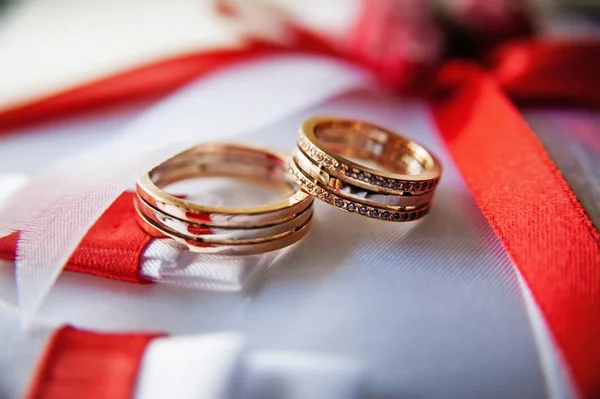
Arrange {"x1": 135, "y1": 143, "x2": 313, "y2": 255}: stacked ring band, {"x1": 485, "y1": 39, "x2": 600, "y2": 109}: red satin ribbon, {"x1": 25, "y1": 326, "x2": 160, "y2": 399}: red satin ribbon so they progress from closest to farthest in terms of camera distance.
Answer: {"x1": 25, "y1": 326, "x2": 160, "y2": 399}: red satin ribbon
{"x1": 135, "y1": 143, "x2": 313, "y2": 255}: stacked ring band
{"x1": 485, "y1": 39, "x2": 600, "y2": 109}: red satin ribbon

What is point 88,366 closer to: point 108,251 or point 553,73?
point 108,251

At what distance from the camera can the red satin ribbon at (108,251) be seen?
544mm

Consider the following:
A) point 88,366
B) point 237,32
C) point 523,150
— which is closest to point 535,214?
point 523,150

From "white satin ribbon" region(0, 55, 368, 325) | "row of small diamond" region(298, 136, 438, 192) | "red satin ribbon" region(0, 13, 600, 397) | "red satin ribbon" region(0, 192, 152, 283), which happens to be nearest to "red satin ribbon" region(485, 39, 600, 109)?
"red satin ribbon" region(0, 13, 600, 397)

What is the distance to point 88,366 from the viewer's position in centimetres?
47

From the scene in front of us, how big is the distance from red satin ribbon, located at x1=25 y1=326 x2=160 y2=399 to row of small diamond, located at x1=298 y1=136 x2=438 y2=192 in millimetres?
234

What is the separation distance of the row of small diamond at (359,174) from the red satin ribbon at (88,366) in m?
0.23

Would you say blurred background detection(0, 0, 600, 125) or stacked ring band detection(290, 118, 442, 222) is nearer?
stacked ring band detection(290, 118, 442, 222)

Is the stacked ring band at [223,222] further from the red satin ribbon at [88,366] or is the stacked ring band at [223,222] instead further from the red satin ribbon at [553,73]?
the red satin ribbon at [553,73]

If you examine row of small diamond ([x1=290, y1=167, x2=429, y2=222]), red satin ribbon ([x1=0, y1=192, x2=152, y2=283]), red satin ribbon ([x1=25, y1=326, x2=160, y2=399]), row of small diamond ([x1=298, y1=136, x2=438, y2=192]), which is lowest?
red satin ribbon ([x1=25, y1=326, x2=160, y2=399])

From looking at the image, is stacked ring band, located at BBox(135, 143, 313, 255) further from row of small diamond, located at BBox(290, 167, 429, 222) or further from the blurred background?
the blurred background

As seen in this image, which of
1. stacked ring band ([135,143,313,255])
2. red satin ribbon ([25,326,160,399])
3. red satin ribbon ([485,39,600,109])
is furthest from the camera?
red satin ribbon ([485,39,600,109])

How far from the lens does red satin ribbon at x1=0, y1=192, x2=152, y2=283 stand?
54 centimetres

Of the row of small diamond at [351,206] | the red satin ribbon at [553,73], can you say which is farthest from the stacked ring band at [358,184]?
the red satin ribbon at [553,73]
